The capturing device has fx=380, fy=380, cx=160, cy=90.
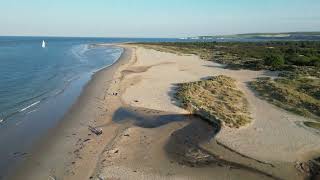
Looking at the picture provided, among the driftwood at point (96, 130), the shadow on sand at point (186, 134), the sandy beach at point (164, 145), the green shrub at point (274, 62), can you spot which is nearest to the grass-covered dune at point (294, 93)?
the sandy beach at point (164, 145)

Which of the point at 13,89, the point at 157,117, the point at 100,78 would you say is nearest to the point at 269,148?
the point at 157,117

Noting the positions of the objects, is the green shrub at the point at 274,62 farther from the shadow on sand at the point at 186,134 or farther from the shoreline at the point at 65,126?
the shadow on sand at the point at 186,134

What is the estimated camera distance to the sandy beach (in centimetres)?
1318

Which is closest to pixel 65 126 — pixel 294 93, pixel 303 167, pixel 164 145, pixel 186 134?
pixel 164 145

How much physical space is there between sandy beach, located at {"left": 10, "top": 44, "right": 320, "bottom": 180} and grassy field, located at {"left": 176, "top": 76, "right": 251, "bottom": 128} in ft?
1.81

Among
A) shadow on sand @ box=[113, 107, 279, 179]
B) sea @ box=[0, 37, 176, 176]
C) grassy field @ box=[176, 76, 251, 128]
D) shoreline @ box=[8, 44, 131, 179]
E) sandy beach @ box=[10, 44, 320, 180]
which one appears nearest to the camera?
sandy beach @ box=[10, 44, 320, 180]

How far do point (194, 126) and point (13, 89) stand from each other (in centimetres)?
1674

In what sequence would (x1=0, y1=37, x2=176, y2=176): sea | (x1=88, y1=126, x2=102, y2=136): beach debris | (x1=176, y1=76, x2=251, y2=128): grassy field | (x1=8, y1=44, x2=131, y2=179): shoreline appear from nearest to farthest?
(x1=8, y1=44, x2=131, y2=179): shoreline < (x1=0, y1=37, x2=176, y2=176): sea < (x1=88, y1=126, x2=102, y2=136): beach debris < (x1=176, y1=76, x2=251, y2=128): grassy field

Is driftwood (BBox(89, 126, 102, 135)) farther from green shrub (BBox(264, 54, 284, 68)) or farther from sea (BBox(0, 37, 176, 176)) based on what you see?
green shrub (BBox(264, 54, 284, 68))

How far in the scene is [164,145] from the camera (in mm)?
16078

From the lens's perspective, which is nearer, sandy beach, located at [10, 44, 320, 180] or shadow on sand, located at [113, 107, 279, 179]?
sandy beach, located at [10, 44, 320, 180]

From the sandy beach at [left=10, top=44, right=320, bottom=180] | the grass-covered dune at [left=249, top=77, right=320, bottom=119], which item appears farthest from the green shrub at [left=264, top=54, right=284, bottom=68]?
the sandy beach at [left=10, top=44, right=320, bottom=180]

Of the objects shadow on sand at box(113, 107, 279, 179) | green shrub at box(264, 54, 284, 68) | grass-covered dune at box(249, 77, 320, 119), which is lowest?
green shrub at box(264, 54, 284, 68)

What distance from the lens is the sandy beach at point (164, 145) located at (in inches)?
519
